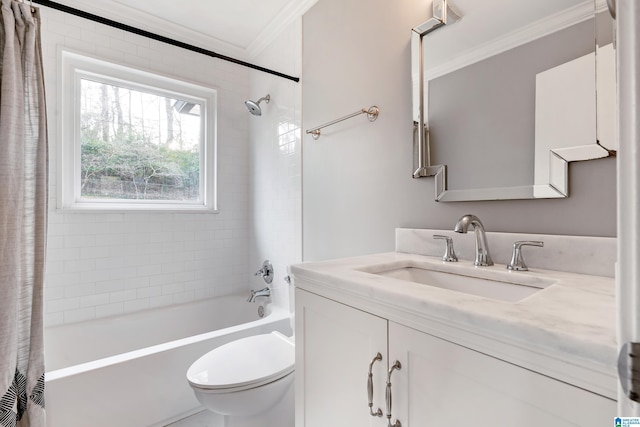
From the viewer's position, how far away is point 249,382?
123 centimetres

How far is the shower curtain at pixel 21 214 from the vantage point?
114 centimetres

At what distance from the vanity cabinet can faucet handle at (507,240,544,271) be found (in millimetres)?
488

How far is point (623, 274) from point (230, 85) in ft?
9.29

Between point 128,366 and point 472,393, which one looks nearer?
point 472,393

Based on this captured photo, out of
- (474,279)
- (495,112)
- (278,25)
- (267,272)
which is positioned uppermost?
(278,25)

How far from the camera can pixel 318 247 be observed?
6.13 ft

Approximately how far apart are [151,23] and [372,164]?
2002mm

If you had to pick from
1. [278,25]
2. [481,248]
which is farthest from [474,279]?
[278,25]

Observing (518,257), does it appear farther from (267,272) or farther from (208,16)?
(208,16)

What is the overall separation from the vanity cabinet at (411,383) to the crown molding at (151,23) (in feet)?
7.71

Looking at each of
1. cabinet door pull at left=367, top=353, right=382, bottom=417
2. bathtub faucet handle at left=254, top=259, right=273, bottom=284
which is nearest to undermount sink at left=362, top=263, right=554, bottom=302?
cabinet door pull at left=367, top=353, right=382, bottom=417

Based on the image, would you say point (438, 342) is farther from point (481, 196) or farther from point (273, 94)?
point (273, 94)

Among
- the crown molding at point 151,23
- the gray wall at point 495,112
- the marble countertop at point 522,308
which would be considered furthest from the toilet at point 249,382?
the crown molding at point 151,23

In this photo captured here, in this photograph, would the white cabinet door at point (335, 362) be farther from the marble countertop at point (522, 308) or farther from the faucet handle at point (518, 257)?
the faucet handle at point (518, 257)
